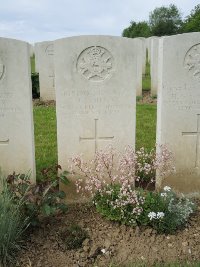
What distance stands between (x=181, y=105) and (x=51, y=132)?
Result: 3.59 meters

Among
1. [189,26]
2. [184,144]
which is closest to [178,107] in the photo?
[184,144]

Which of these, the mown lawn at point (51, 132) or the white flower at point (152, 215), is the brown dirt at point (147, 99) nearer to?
the mown lawn at point (51, 132)

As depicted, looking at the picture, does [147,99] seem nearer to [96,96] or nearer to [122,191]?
[96,96]

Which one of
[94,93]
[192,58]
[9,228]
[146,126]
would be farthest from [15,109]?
[146,126]

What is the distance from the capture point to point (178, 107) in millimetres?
4395

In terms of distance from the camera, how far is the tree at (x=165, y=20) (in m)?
51.5

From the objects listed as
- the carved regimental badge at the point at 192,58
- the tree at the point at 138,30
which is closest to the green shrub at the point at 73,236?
the carved regimental badge at the point at 192,58

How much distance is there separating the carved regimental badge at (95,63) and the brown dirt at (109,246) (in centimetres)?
169

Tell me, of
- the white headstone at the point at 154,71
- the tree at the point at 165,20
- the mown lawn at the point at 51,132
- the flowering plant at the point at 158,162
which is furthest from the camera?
the tree at the point at 165,20

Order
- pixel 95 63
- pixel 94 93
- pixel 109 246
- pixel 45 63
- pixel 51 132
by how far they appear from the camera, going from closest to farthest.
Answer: pixel 109 246
pixel 95 63
pixel 94 93
pixel 51 132
pixel 45 63

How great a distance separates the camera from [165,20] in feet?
192

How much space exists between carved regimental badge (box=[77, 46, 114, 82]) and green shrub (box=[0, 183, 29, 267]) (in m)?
1.64

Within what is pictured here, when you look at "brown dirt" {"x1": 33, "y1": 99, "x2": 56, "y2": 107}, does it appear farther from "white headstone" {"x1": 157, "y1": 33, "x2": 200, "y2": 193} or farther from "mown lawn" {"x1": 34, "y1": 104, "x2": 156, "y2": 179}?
"white headstone" {"x1": 157, "y1": 33, "x2": 200, "y2": 193}

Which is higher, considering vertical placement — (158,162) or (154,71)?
(154,71)
